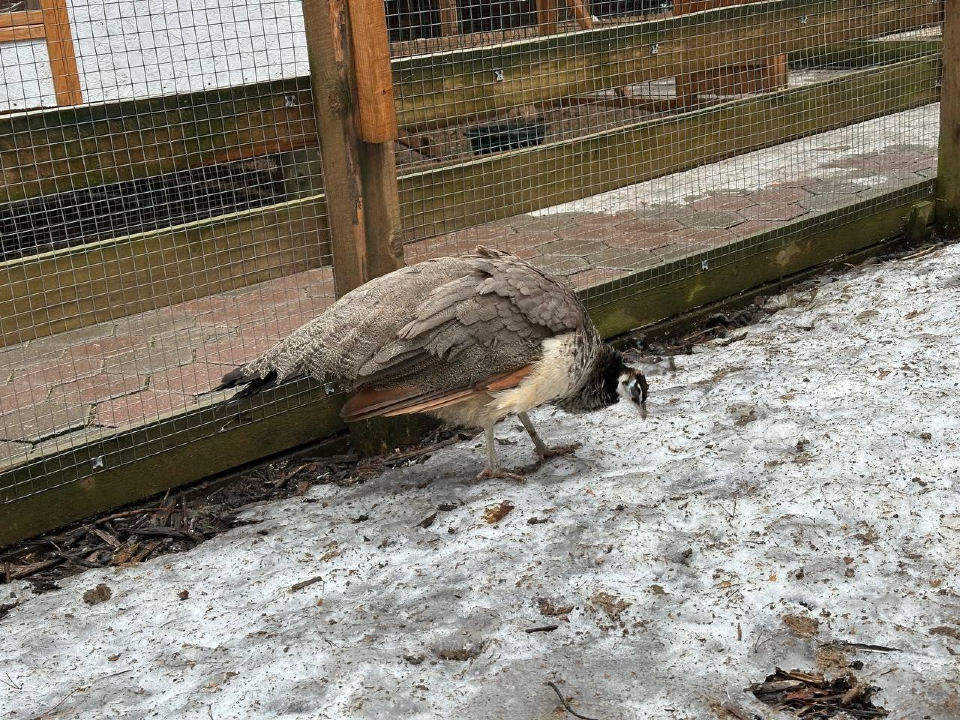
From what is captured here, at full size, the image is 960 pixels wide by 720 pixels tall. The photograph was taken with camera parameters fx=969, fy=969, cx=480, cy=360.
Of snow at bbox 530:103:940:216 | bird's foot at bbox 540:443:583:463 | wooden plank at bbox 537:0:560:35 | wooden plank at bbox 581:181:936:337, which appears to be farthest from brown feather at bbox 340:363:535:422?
snow at bbox 530:103:940:216

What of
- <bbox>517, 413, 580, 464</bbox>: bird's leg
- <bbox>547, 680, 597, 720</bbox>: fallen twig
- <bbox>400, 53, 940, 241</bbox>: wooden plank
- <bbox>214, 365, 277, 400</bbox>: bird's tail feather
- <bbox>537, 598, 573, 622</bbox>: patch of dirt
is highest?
<bbox>400, 53, 940, 241</bbox>: wooden plank

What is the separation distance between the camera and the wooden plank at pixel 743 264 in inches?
179

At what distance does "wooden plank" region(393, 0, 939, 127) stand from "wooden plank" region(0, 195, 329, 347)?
0.64m

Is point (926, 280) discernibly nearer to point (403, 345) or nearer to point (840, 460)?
point (840, 460)

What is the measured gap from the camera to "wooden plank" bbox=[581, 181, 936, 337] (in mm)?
4537

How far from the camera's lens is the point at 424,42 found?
4.28 meters

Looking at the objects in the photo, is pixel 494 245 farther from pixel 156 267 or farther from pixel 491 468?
pixel 156 267

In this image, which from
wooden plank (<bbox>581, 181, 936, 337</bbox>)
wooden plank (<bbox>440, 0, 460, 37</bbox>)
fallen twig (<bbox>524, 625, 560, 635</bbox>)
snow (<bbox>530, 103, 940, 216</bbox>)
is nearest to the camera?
fallen twig (<bbox>524, 625, 560, 635</bbox>)

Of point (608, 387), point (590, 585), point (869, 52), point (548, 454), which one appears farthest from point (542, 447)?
point (869, 52)

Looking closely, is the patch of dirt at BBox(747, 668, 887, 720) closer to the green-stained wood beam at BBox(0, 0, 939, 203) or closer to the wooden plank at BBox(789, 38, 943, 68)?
the green-stained wood beam at BBox(0, 0, 939, 203)

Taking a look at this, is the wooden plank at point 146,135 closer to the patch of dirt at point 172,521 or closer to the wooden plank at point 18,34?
the patch of dirt at point 172,521

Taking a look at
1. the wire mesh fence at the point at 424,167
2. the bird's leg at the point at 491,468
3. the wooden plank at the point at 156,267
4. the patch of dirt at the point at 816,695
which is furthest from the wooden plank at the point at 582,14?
the patch of dirt at the point at 816,695

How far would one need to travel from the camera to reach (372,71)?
3445 mm

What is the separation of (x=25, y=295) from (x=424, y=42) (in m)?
2.05
